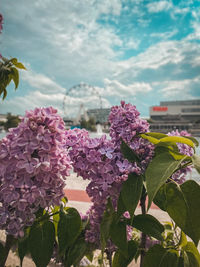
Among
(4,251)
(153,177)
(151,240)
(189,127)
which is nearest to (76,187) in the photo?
(151,240)

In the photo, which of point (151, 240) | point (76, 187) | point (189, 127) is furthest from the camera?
point (189, 127)

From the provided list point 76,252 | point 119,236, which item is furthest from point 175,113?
point 119,236

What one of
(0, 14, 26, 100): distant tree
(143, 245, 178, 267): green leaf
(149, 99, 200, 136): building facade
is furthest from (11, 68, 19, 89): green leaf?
(149, 99, 200, 136): building facade

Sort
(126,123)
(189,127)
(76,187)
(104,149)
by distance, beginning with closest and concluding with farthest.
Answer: (104,149)
(126,123)
(76,187)
(189,127)

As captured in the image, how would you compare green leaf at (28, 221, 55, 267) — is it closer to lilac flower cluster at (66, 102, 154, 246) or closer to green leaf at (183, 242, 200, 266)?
lilac flower cluster at (66, 102, 154, 246)

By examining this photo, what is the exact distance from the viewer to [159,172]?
0.67 m

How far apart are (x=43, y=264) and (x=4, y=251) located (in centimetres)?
25

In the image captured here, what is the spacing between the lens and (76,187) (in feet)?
19.4

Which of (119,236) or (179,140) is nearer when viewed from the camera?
(179,140)

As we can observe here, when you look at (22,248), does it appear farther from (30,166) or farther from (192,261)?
(192,261)

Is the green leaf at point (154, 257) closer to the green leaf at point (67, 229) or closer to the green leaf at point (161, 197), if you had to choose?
the green leaf at point (161, 197)

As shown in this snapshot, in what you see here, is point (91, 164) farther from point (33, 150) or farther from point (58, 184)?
point (33, 150)

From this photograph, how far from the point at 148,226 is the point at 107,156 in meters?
0.31

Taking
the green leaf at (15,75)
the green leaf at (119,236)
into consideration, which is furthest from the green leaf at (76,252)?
the green leaf at (15,75)
